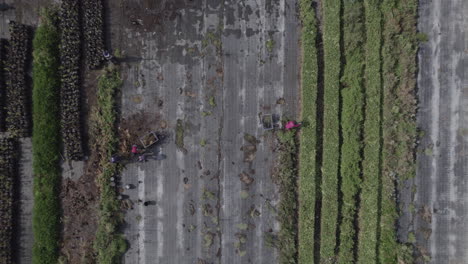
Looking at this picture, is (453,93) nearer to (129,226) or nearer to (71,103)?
(129,226)

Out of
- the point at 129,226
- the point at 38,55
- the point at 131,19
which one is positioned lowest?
the point at 129,226

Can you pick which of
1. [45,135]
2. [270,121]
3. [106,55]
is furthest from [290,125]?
[45,135]

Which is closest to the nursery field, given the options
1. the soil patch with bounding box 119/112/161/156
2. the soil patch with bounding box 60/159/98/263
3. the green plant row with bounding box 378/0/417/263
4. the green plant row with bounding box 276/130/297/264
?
the green plant row with bounding box 378/0/417/263

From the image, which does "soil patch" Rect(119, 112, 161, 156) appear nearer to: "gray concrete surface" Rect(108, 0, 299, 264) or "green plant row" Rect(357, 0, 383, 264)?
"gray concrete surface" Rect(108, 0, 299, 264)

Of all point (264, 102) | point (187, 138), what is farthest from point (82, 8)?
point (264, 102)

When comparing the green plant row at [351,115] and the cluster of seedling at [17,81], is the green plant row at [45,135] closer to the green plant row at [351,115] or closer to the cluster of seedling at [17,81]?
the cluster of seedling at [17,81]

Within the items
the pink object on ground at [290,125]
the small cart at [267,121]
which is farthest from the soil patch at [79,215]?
the pink object on ground at [290,125]
